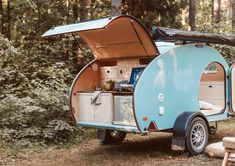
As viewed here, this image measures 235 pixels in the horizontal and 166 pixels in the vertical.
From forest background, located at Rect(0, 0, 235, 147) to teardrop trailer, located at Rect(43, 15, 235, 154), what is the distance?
44.2 inches

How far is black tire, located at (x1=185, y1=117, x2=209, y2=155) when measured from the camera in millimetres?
7246

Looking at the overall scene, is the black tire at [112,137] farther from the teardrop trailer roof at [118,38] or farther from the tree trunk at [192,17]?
the tree trunk at [192,17]

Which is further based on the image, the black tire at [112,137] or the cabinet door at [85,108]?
the black tire at [112,137]

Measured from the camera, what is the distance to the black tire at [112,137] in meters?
8.70

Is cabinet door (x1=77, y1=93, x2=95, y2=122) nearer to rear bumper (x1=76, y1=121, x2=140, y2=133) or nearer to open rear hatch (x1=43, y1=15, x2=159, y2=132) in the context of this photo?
open rear hatch (x1=43, y1=15, x2=159, y2=132)

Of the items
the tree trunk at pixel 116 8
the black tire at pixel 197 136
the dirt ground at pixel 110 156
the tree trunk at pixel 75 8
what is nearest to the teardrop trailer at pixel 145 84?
the black tire at pixel 197 136

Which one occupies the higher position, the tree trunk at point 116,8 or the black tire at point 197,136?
the tree trunk at point 116,8

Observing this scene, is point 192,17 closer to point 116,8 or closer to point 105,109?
point 116,8

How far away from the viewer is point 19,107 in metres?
9.09

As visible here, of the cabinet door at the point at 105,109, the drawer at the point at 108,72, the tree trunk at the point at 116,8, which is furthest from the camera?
the tree trunk at the point at 116,8

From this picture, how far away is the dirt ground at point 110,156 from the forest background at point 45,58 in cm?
58

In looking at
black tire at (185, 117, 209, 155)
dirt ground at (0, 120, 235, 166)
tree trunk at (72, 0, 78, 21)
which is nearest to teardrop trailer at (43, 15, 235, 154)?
black tire at (185, 117, 209, 155)

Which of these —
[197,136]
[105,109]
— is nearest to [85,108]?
[105,109]

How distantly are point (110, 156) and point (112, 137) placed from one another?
119 centimetres
